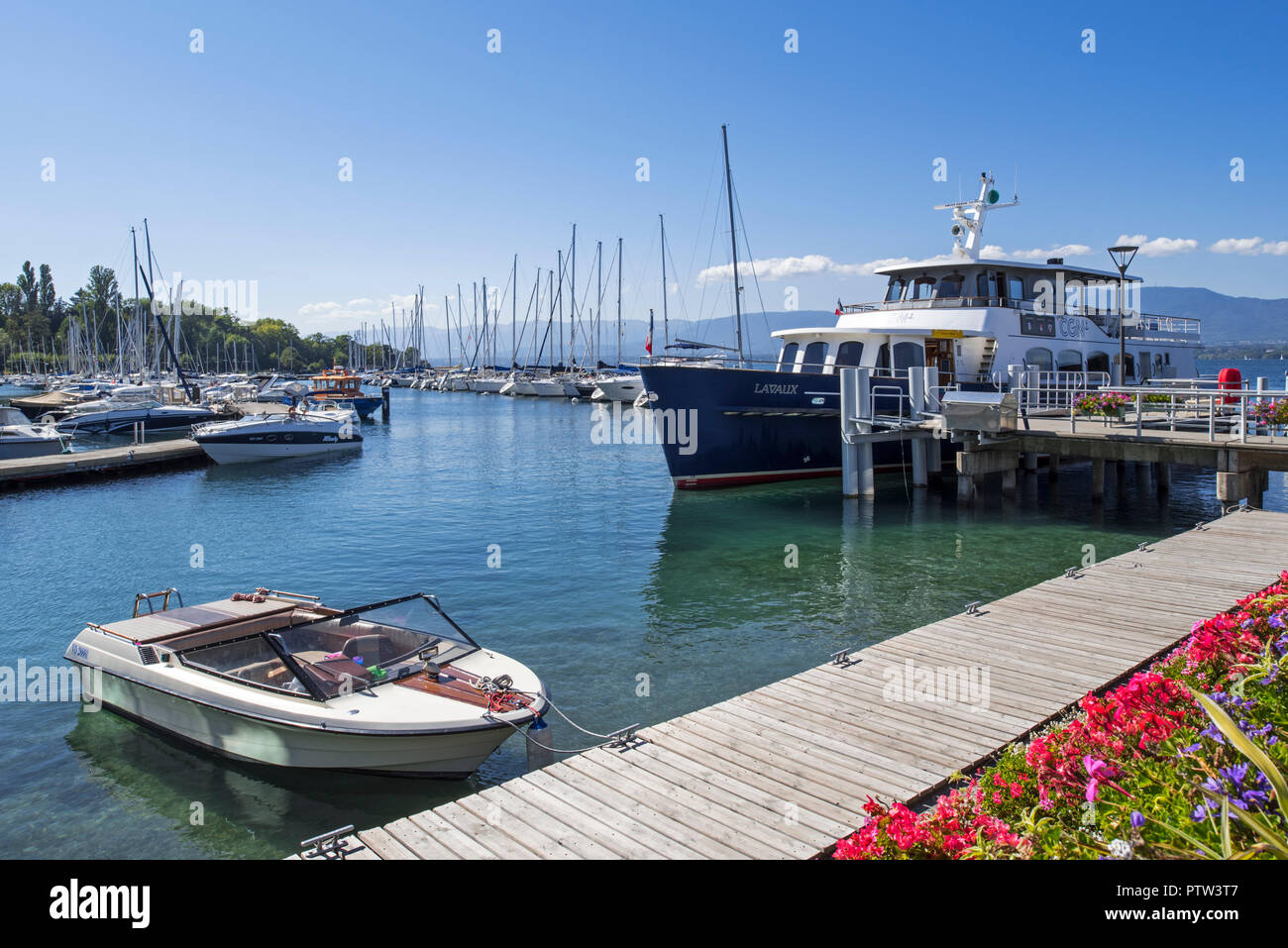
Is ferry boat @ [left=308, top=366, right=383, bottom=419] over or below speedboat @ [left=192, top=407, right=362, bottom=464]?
over

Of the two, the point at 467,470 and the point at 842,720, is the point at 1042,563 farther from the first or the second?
the point at 467,470

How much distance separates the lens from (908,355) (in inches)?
981

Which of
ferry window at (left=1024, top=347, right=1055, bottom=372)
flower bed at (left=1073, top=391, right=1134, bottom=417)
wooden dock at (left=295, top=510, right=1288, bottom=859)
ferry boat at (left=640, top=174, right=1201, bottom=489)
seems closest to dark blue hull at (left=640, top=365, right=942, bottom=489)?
ferry boat at (left=640, top=174, right=1201, bottom=489)

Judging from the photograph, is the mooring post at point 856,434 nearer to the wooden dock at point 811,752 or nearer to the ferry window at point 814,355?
the ferry window at point 814,355

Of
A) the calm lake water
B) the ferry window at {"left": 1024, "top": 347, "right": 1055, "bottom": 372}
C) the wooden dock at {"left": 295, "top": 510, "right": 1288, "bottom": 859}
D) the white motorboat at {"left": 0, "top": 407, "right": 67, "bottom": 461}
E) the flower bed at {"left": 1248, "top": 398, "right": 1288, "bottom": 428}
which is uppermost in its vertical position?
the ferry window at {"left": 1024, "top": 347, "right": 1055, "bottom": 372}

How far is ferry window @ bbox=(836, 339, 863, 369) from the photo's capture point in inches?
1009

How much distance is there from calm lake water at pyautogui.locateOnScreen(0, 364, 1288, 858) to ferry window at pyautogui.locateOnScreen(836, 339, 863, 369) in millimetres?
3720

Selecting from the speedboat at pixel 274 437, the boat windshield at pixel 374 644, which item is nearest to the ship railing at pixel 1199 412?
the boat windshield at pixel 374 644

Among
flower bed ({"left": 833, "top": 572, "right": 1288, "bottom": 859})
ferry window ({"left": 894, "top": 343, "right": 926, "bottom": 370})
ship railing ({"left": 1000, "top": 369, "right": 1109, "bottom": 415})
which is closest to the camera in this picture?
flower bed ({"left": 833, "top": 572, "right": 1288, "bottom": 859})

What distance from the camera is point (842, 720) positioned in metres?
7.16

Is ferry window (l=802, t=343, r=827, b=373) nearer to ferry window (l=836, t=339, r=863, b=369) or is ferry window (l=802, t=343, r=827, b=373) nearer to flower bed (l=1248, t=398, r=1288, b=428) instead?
ferry window (l=836, t=339, r=863, b=369)

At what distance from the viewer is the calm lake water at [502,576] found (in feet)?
26.9

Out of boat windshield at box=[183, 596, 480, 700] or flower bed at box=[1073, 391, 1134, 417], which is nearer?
boat windshield at box=[183, 596, 480, 700]

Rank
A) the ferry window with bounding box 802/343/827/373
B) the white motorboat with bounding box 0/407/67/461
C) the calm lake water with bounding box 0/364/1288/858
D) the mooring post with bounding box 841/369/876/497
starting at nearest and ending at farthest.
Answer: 1. the calm lake water with bounding box 0/364/1288/858
2. the mooring post with bounding box 841/369/876/497
3. the ferry window with bounding box 802/343/827/373
4. the white motorboat with bounding box 0/407/67/461
